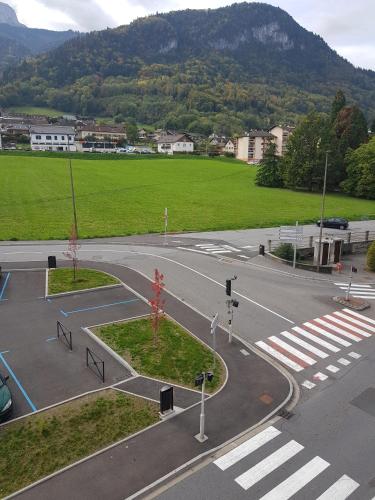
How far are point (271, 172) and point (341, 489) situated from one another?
79.3 metres

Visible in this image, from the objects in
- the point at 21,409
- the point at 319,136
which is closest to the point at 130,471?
the point at 21,409

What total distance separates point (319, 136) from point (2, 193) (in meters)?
59.7

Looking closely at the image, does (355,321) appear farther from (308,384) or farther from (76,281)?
(76,281)

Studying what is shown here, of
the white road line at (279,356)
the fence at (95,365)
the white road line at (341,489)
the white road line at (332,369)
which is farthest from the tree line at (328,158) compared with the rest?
the white road line at (341,489)

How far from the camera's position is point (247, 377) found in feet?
53.2

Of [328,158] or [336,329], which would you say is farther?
[328,158]

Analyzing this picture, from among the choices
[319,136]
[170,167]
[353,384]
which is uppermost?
[319,136]

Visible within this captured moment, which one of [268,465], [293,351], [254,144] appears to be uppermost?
[254,144]

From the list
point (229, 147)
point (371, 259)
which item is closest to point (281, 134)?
point (229, 147)

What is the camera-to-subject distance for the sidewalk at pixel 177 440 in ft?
34.9

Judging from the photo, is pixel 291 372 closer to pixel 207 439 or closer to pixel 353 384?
pixel 353 384

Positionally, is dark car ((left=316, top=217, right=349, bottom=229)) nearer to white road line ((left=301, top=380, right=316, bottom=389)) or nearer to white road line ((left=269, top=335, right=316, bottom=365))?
white road line ((left=269, top=335, right=316, bottom=365))

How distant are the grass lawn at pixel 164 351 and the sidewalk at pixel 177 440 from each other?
108 centimetres

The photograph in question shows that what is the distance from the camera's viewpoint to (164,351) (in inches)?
703
